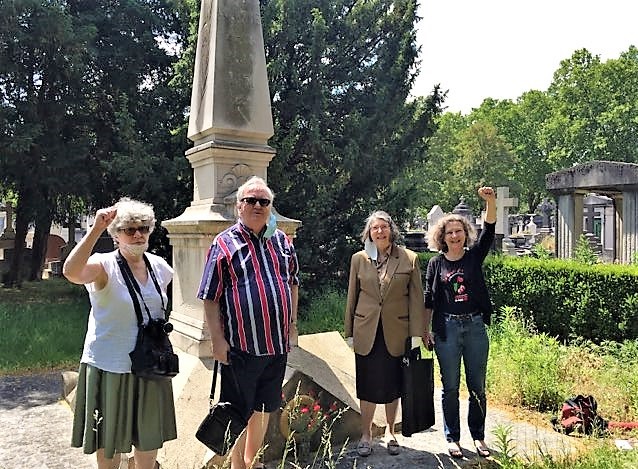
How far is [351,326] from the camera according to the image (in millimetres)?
3934

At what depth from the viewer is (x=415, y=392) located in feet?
12.4

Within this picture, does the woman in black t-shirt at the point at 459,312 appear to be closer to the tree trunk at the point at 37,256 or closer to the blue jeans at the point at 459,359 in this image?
the blue jeans at the point at 459,359

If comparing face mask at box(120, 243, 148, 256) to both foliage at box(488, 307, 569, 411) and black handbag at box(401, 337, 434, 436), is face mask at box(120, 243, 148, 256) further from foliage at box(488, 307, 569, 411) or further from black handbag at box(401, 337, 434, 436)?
foliage at box(488, 307, 569, 411)

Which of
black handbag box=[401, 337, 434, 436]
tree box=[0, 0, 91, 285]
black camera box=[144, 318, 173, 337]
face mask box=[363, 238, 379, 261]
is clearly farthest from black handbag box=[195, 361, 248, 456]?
tree box=[0, 0, 91, 285]

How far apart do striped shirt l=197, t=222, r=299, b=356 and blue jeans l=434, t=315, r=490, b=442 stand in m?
1.21

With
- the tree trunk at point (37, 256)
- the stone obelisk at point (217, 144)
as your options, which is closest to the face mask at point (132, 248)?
→ the stone obelisk at point (217, 144)

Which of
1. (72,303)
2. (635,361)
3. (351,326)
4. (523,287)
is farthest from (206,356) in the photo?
(72,303)

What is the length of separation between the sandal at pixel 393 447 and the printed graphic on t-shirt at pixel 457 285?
1.09 meters

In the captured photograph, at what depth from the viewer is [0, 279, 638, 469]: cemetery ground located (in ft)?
12.1

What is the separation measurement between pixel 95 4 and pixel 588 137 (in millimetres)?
31467

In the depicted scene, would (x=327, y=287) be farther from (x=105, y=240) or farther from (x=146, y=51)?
(x=105, y=240)

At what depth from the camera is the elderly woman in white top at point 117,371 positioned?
9.10 feet

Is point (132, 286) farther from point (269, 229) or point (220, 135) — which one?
point (220, 135)

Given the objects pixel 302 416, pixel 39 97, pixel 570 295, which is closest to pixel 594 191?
pixel 570 295
